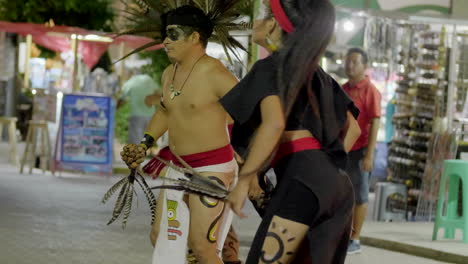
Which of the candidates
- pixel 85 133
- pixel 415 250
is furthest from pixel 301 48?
pixel 85 133

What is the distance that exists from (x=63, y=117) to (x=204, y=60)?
509 inches

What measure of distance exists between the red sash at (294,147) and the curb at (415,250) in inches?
262

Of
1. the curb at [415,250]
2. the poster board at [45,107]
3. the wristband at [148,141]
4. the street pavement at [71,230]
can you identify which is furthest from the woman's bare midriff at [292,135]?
the poster board at [45,107]

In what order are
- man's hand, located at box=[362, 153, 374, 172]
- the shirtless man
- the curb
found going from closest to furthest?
1. the shirtless man
2. man's hand, located at box=[362, 153, 374, 172]
3. the curb

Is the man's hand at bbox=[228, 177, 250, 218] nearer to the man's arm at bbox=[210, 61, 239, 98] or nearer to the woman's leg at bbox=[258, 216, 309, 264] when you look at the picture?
the woman's leg at bbox=[258, 216, 309, 264]

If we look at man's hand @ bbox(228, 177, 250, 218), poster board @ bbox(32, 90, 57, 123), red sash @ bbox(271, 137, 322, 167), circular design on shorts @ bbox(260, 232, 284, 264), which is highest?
red sash @ bbox(271, 137, 322, 167)

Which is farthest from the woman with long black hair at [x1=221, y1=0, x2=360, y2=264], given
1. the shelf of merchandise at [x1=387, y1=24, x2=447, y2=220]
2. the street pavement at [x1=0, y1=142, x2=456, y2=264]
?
the shelf of merchandise at [x1=387, y1=24, x2=447, y2=220]

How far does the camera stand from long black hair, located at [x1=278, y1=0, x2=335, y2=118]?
493 centimetres

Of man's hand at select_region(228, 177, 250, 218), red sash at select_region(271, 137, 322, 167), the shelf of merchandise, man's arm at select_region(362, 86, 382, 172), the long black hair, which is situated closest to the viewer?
man's hand at select_region(228, 177, 250, 218)

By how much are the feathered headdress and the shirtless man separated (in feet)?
0.64

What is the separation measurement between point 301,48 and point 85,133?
49.6ft

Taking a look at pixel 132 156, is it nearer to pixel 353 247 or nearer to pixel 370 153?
pixel 370 153

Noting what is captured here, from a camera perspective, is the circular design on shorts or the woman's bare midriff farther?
the woman's bare midriff

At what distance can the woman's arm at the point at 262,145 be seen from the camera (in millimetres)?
4754
